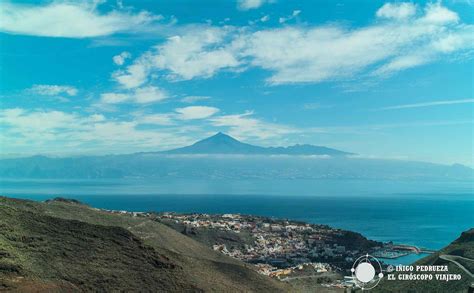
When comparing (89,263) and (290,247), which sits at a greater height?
(89,263)

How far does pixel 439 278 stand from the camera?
29141mm

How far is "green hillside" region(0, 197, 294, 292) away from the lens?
2491 centimetres

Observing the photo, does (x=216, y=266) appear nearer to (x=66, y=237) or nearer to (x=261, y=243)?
(x=66, y=237)

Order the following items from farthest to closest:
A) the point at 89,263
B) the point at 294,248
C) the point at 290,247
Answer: the point at 290,247
the point at 294,248
the point at 89,263

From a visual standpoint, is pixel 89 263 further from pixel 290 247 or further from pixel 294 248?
pixel 290 247

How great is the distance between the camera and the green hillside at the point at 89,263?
24.9 metres

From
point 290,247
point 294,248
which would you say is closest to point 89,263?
point 294,248

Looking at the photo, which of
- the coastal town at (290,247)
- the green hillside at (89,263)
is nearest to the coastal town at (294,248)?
the coastal town at (290,247)

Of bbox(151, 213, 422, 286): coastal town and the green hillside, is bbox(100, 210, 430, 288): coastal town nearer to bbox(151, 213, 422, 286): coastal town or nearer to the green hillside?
bbox(151, 213, 422, 286): coastal town

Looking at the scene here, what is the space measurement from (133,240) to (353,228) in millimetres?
92503

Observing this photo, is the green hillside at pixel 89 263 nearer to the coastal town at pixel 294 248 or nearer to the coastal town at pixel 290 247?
the coastal town at pixel 294 248

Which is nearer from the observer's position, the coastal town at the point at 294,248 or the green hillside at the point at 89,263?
the green hillside at the point at 89,263

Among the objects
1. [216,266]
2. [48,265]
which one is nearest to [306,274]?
[216,266]

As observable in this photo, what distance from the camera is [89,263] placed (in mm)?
27531
